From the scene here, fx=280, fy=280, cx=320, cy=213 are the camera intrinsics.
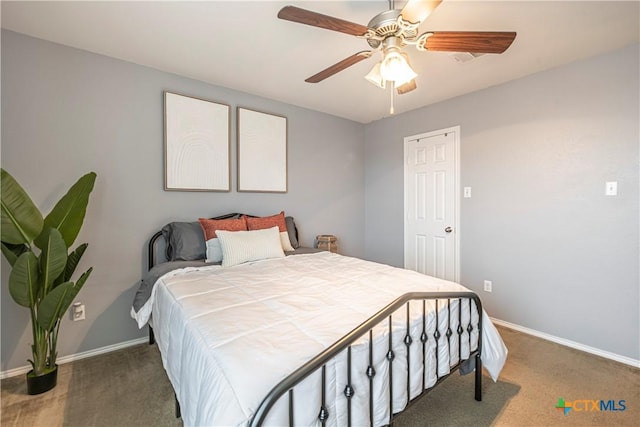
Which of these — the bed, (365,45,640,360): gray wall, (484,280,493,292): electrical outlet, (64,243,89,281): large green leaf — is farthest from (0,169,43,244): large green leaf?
(484,280,493,292): electrical outlet

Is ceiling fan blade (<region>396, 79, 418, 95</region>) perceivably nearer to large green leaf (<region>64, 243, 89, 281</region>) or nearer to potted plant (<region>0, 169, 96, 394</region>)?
potted plant (<region>0, 169, 96, 394</region>)

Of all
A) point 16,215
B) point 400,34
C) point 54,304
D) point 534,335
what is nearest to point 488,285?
point 534,335

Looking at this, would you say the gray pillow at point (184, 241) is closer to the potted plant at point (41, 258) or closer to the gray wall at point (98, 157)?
the gray wall at point (98, 157)

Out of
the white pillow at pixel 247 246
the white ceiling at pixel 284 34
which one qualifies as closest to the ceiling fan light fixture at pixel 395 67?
the white ceiling at pixel 284 34

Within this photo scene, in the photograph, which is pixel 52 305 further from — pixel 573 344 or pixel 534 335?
pixel 573 344

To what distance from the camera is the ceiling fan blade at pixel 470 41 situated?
1.50 meters

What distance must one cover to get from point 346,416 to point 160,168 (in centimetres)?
255

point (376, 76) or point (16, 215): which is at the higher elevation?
point (376, 76)

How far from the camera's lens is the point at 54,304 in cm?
178

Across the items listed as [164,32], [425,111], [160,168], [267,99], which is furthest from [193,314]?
[425,111]

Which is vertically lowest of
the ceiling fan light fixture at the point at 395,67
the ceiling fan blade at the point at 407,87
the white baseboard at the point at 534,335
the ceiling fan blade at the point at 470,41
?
the white baseboard at the point at 534,335

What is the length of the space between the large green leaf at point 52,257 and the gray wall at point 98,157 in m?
0.51

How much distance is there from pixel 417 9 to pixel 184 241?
2.39 metres

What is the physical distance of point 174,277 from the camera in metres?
2.06
